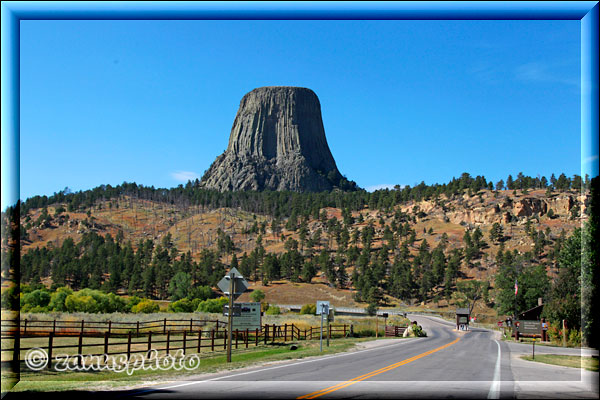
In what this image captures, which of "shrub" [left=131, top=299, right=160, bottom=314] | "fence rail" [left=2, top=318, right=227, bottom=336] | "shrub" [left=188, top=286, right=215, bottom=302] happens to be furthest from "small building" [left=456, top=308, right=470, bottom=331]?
"shrub" [left=188, top=286, right=215, bottom=302]

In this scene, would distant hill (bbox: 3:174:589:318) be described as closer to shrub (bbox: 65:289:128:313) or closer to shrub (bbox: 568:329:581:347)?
shrub (bbox: 65:289:128:313)

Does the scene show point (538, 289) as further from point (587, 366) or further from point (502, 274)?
point (587, 366)

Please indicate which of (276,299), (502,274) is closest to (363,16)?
(502,274)

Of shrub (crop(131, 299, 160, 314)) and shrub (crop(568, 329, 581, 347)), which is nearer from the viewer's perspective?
shrub (crop(568, 329, 581, 347))

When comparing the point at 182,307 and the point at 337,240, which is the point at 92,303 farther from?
the point at 337,240

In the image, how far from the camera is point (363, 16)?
9758mm

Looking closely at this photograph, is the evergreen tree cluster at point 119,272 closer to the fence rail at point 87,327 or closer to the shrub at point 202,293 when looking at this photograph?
the shrub at point 202,293

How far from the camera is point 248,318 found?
28297 mm

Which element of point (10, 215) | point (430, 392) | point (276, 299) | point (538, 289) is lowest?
point (276, 299)

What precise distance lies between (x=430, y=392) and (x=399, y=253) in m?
139

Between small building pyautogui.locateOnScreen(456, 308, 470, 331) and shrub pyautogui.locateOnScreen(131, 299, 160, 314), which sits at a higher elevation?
shrub pyautogui.locateOnScreen(131, 299, 160, 314)

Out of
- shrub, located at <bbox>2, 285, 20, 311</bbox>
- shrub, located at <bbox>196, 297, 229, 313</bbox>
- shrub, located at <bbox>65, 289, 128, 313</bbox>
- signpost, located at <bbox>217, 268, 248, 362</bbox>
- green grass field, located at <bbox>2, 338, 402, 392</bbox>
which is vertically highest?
shrub, located at <bbox>2, 285, 20, 311</bbox>

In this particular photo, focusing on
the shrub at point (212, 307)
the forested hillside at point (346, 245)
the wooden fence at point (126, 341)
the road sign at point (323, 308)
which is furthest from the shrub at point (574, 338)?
the forested hillside at point (346, 245)

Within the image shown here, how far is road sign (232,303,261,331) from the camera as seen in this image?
28141 mm
